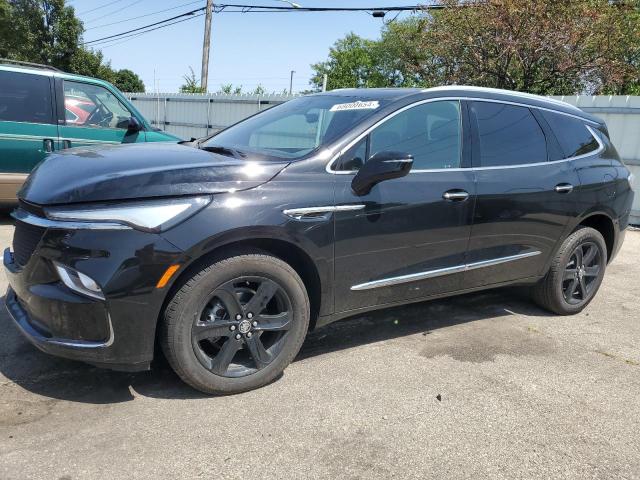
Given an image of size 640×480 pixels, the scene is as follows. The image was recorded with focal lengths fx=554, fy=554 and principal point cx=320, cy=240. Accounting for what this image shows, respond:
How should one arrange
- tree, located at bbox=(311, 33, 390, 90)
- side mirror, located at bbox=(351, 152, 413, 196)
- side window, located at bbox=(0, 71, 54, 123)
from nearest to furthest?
side mirror, located at bbox=(351, 152, 413, 196) → side window, located at bbox=(0, 71, 54, 123) → tree, located at bbox=(311, 33, 390, 90)

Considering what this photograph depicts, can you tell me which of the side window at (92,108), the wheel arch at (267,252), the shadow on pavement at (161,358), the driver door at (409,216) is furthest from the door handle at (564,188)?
the side window at (92,108)

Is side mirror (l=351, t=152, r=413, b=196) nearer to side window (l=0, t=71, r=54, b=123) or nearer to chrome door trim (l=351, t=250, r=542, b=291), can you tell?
chrome door trim (l=351, t=250, r=542, b=291)

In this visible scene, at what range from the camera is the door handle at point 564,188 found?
4211 millimetres

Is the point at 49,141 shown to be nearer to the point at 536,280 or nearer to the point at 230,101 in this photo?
the point at 536,280

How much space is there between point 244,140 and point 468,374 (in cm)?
213

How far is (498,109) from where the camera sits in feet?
13.2

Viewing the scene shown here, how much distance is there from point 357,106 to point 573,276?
97.5 inches

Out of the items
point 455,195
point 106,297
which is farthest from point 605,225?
point 106,297

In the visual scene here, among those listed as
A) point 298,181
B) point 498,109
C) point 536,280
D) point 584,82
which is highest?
point 584,82

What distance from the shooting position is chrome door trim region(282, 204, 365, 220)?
117 inches

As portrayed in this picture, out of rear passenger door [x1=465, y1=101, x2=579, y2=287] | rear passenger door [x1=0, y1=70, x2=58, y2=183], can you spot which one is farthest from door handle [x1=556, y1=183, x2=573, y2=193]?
rear passenger door [x1=0, y1=70, x2=58, y2=183]

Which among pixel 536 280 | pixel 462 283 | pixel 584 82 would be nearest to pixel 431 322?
pixel 462 283

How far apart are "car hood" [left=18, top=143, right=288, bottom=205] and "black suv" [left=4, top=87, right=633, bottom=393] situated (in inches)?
0.4

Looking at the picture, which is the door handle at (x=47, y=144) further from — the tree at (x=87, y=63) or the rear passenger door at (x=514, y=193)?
the tree at (x=87, y=63)
